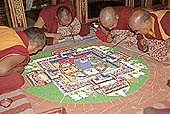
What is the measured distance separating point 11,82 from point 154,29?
2009mm

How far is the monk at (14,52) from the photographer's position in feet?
7.58

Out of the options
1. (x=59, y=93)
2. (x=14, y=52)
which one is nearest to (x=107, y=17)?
(x=59, y=93)

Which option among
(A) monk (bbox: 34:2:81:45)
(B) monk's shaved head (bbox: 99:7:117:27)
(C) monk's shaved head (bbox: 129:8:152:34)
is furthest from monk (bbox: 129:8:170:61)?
(A) monk (bbox: 34:2:81:45)

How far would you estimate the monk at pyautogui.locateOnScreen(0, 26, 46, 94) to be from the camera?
231cm

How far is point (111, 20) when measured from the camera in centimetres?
344

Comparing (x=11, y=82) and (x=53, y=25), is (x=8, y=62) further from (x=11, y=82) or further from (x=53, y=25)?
(x=53, y=25)

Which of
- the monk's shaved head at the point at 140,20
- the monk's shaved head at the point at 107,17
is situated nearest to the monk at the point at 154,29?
the monk's shaved head at the point at 140,20

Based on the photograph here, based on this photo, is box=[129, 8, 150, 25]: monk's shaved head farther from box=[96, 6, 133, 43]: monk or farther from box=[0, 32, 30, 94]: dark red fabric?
box=[0, 32, 30, 94]: dark red fabric

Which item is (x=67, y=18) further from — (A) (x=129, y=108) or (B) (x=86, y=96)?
(A) (x=129, y=108)

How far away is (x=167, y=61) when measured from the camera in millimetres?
3104

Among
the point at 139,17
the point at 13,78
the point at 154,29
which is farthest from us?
the point at 154,29

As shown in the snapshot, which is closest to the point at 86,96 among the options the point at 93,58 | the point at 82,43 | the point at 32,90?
the point at 32,90

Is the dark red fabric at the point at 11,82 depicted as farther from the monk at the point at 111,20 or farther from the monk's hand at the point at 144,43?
the monk's hand at the point at 144,43

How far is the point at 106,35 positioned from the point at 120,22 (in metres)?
0.39
